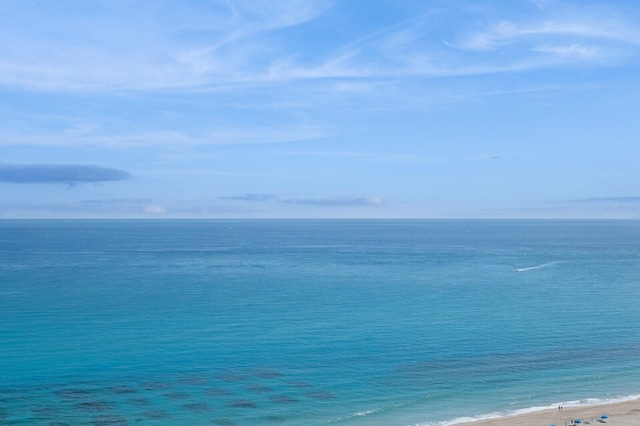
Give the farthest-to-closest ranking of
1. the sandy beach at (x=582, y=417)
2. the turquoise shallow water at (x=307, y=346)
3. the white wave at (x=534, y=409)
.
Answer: the turquoise shallow water at (x=307, y=346)
the white wave at (x=534, y=409)
the sandy beach at (x=582, y=417)

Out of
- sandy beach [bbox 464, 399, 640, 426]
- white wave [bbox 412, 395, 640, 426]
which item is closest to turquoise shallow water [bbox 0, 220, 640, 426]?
white wave [bbox 412, 395, 640, 426]

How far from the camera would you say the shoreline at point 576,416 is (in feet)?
136

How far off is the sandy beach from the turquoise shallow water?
76.7 inches

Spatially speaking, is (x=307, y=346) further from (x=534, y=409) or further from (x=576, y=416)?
(x=576, y=416)

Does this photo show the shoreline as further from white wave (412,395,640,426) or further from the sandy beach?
white wave (412,395,640,426)

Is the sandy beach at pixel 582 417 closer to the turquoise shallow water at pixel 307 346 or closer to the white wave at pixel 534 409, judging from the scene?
the white wave at pixel 534 409

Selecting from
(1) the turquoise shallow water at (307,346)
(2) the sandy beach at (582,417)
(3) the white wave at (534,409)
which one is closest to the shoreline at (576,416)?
(2) the sandy beach at (582,417)

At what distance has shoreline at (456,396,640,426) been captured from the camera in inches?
1629

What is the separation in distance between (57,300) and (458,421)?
59829 mm

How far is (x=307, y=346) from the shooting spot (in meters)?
60.4

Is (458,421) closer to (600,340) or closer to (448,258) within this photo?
(600,340)

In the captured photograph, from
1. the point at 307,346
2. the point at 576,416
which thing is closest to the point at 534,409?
the point at 576,416

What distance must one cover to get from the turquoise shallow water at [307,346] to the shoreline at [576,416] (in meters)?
1.69

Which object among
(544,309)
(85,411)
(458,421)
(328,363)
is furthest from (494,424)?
(544,309)
